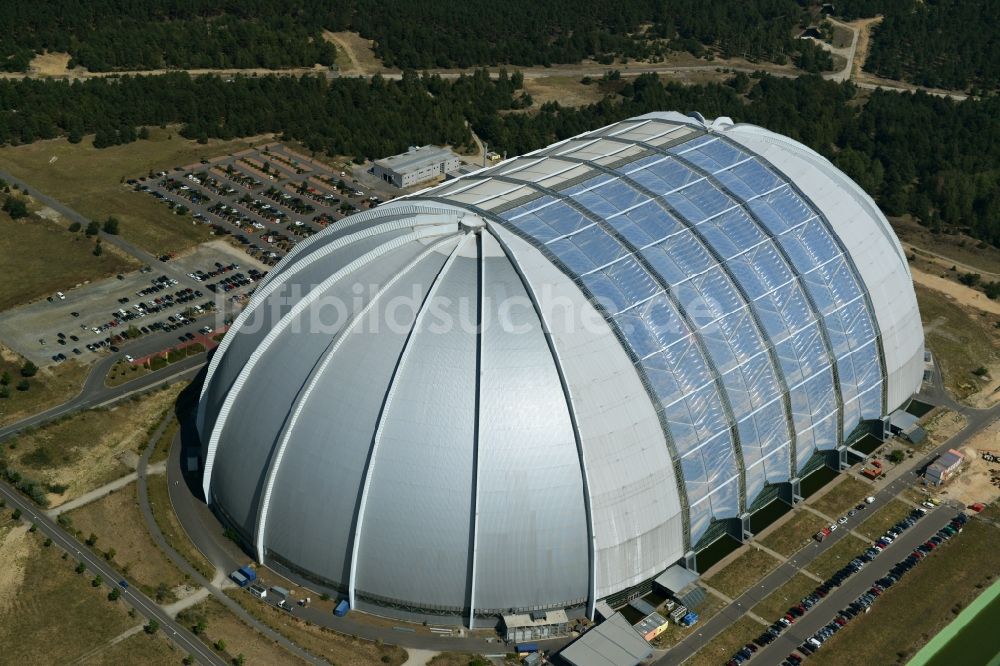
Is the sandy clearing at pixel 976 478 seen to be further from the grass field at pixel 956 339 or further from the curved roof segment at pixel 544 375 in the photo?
the curved roof segment at pixel 544 375

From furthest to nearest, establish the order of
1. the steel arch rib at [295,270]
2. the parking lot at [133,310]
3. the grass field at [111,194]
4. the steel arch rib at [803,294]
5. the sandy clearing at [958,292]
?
the grass field at [111,194] < the sandy clearing at [958,292] < the parking lot at [133,310] < the steel arch rib at [803,294] < the steel arch rib at [295,270]

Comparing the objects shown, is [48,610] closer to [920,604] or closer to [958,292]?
[920,604]

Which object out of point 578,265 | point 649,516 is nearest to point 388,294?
point 578,265

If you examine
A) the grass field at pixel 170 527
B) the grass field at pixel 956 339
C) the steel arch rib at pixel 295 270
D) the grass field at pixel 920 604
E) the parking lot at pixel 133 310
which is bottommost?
the grass field at pixel 920 604

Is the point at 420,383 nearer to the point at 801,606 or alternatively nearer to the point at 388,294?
the point at 388,294

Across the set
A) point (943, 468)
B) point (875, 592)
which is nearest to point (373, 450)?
point (875, 592)

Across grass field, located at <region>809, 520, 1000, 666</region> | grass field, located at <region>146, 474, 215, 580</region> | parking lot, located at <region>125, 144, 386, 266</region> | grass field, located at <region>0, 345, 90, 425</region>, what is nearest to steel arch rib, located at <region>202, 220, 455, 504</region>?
grass field, located at <region>146, 474, 215, 580</region>

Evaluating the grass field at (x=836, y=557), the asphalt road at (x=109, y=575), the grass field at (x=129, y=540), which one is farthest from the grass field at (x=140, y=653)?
the grass field at (x=836, y=557)

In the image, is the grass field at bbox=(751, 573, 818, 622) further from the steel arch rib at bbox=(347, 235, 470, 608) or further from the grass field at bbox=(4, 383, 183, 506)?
the grass field at bbox=(4, 383, 183, 506)
